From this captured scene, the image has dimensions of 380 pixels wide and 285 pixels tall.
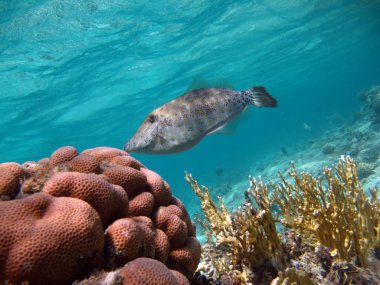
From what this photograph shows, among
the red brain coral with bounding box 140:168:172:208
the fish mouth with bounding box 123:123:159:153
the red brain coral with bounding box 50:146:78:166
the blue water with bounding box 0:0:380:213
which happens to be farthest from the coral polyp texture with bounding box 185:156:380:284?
the blue water with bounding box 0:0:380:213

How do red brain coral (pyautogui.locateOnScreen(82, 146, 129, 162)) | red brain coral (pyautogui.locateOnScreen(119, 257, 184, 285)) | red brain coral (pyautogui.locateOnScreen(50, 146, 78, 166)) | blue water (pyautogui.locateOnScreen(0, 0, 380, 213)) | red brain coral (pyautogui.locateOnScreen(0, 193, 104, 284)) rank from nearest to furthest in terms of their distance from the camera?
red brain coral (pyautogui.locateOnScreen(0, 193, 104, 284)) < red brain coral (pyautogui.locateOnScreen(119, 257, 184, 285)) < red brain coral (pyautogui.locateOnScreen(50, 146, 78, 166)) < red brain coral (pyautogui.locateOnScreen(82, 146, 129, 162)) < blue water (pyautogui.locateOnScreen(0, 0, 380, 213))

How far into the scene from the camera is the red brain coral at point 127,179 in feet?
9.18

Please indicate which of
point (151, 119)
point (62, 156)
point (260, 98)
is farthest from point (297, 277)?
point (151, 119)

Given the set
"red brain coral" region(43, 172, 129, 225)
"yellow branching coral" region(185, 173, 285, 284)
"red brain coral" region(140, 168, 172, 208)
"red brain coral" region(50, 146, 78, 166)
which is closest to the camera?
"red brain coral" region(43, 172, 129, 225)

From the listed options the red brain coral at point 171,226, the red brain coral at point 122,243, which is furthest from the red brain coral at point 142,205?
the red brain coral at point 122,243

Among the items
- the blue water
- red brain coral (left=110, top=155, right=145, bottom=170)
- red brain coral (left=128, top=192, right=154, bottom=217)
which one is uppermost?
the blue water

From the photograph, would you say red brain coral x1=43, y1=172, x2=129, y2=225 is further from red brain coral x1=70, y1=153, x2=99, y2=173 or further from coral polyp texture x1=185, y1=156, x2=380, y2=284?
coral polyp texture x1=185, y1=156, x2=380, y2=284

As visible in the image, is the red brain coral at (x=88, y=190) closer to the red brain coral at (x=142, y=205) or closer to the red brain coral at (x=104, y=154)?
the red brain coral at (x=142, y=205)

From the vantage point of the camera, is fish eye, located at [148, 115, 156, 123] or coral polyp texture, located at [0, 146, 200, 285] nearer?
coral polyp texture, located at [0, 146, 200, 285]

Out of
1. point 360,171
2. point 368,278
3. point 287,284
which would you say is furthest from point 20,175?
point 360,171

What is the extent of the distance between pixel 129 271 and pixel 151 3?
16.1m

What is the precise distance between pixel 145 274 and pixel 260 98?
12.4ft

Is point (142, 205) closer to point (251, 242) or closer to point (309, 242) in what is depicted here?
point (251, 242)

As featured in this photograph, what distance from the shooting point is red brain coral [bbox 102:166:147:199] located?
2.80 meters
